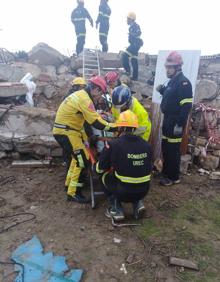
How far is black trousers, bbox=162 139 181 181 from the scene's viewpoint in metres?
5.14

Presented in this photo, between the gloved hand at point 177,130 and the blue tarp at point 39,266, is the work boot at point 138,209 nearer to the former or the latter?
the blue tarp at point 39,266

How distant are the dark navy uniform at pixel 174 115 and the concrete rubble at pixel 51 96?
62 centimetres

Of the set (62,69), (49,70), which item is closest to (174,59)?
(49,70)

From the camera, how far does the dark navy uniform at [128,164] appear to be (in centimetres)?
373

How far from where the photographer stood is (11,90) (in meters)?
6.61

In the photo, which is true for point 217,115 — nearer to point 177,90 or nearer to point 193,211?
point 177,90

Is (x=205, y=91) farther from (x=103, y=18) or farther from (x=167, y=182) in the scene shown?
(x=103, y=18)

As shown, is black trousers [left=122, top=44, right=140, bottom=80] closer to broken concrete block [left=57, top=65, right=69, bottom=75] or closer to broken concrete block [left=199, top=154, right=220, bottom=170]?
broken concrete block [left=57, top=65, right=69, bottom=75]

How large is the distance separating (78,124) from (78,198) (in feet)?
3.70

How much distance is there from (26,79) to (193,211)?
16.2 ft

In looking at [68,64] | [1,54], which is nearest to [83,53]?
[68,64]

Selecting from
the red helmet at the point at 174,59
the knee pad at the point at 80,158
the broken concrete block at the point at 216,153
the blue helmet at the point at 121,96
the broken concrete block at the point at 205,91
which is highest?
the red helmet at the point at 174,59

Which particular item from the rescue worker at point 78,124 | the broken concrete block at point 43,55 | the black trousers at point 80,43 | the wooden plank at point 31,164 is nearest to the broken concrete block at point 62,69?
the broken concrete block at point 43,55

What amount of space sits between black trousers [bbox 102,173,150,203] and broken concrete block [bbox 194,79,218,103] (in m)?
5.01
